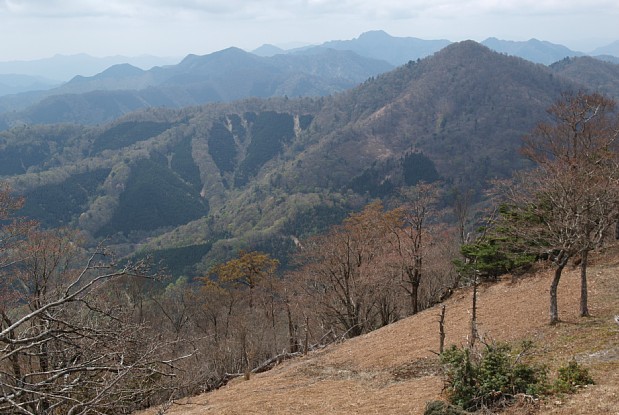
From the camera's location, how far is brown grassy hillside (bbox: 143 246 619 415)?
1164cm

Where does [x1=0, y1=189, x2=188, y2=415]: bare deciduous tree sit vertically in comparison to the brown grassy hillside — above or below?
above

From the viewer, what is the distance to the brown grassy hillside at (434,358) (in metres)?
11.6

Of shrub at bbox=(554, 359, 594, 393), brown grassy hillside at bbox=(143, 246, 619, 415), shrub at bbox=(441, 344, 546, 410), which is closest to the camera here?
shrub at bbox=(554, 359, 594, 393)

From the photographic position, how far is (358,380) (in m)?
16.8

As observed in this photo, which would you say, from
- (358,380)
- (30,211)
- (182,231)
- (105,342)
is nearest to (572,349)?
(358,380)

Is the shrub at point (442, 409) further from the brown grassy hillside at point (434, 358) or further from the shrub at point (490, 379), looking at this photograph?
the brown grassy hillside at point (434, 358)

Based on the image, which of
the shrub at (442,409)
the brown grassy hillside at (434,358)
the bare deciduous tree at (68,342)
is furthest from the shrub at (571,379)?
the bare deciduous tree at (68,342)

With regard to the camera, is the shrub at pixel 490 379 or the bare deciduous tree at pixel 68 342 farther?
the shrub at pixel 490 379

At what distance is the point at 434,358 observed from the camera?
16688mm

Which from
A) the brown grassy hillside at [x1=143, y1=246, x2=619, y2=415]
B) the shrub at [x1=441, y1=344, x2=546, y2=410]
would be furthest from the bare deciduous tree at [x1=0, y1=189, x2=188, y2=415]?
the shrub at [x1=441, y1=344, x2=546, y2=410]

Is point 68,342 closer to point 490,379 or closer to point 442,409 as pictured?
point 442,409

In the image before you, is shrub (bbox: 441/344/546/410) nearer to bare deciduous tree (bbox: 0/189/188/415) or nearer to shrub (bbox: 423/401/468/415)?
shrub (bbox: 423/401/468/415)

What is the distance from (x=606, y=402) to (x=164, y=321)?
45.7 metres

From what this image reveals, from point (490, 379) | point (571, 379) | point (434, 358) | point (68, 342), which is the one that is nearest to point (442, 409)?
point (490, 379)
